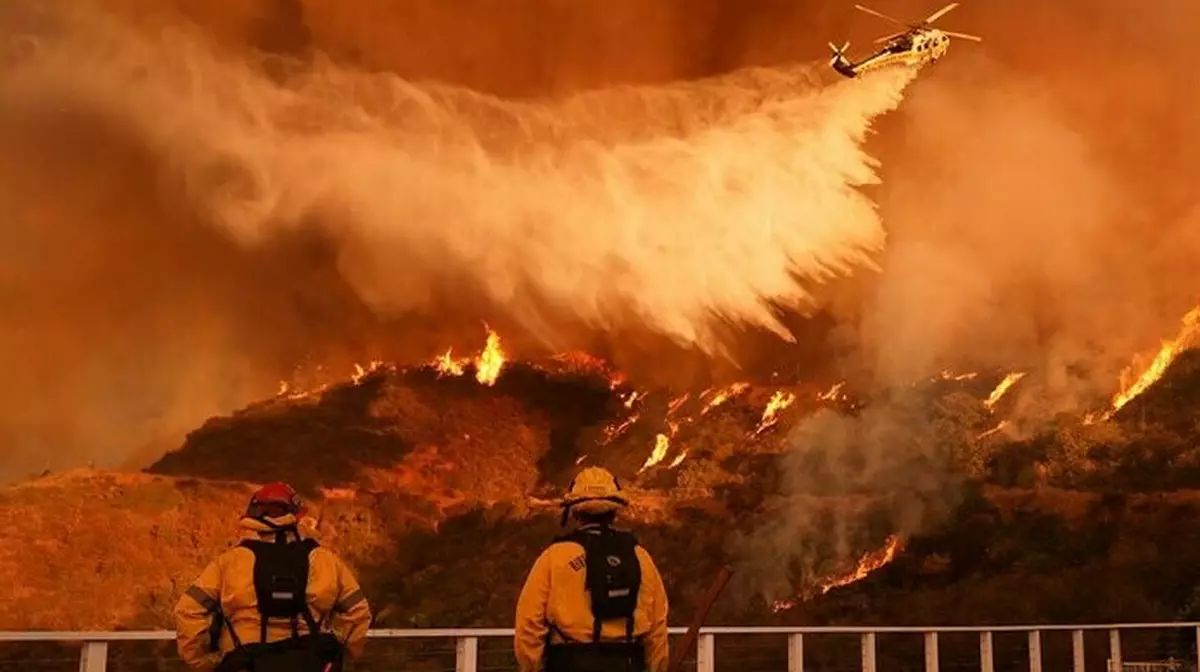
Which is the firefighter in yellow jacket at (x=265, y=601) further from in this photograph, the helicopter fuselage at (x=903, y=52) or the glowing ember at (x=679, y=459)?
the helicopter fuselage at (x=903, y=52)

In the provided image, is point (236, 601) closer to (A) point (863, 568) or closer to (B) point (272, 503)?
(B) point (272, 503)

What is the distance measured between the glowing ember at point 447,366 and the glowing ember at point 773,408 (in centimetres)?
419

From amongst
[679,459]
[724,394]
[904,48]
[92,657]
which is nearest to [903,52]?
[904,48]

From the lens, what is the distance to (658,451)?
18.0 m

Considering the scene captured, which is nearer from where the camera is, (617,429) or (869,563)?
(617,429)

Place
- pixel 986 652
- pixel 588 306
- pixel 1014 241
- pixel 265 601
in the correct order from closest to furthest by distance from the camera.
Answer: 1. pixel 265 601
2. pixel 986 652
3. pixel 588 306
4. pixel 1014 241

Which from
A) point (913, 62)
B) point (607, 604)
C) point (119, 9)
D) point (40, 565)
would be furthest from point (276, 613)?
point (913, 62)

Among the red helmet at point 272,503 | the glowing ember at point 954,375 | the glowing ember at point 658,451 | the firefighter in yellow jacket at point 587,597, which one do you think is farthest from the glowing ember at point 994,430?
the red helmet at point 272,503

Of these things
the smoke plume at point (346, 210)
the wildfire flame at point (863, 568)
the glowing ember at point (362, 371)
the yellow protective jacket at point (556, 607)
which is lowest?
the yellow protective jacket at point (556, 607)

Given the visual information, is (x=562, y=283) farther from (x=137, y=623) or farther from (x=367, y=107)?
(x=137, y=623)

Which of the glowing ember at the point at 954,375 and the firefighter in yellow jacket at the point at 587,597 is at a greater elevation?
the glowing ember at the point at 954,375

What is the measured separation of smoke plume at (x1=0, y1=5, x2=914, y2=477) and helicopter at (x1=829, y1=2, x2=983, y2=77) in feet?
1.27

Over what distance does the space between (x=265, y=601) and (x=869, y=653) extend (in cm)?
843

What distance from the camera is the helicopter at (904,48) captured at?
18.7 metres
